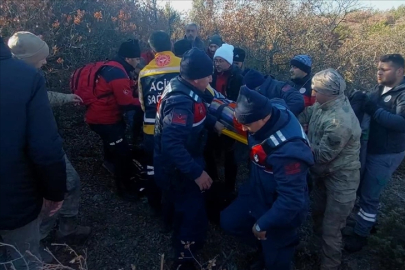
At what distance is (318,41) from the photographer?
861 centimetres

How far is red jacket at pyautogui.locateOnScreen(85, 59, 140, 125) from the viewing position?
4.03 m

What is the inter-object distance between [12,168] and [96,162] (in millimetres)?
2917

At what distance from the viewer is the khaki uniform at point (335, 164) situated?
10.4 feet

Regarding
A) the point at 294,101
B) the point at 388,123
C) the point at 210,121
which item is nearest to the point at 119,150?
the point at 210,121

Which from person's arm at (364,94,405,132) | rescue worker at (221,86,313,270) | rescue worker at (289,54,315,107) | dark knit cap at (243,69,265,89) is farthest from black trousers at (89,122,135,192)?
person's arm at (364,94,405,132)

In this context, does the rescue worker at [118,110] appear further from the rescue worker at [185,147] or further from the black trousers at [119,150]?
Result: the rescue worker at [185,147]

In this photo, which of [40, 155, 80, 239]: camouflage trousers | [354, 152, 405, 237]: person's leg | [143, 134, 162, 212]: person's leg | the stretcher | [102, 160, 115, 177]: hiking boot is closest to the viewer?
[40, 155, 80, 239]: camouflage trousers

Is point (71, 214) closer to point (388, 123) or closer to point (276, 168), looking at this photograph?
point (276, 168)

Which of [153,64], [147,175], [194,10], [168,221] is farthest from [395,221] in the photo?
[194,10]

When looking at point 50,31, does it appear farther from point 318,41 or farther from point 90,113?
point 318,41

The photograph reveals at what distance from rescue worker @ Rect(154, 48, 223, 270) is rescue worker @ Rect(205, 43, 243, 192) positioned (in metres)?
1.00

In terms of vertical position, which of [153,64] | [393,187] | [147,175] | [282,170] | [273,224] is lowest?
[393,187]

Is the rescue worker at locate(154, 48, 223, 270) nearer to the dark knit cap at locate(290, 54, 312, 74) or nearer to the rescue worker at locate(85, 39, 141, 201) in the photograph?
the rescue worker at locate(85, 39, 141, 201)

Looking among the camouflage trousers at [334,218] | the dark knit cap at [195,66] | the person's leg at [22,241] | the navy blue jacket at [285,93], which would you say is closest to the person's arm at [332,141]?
the camouflage trousers at [334,218]
